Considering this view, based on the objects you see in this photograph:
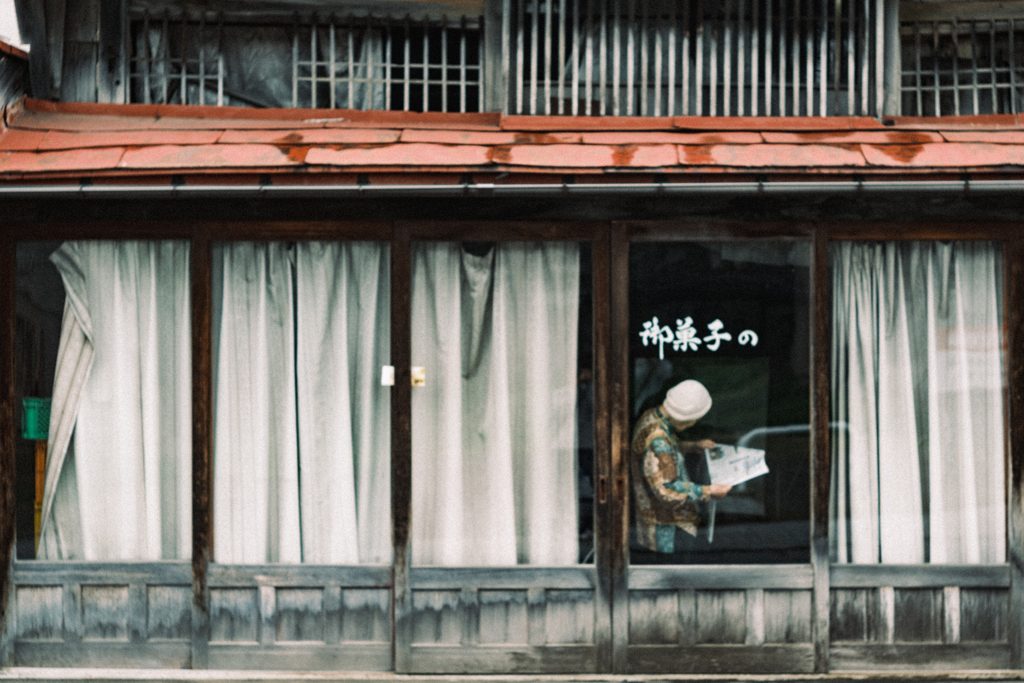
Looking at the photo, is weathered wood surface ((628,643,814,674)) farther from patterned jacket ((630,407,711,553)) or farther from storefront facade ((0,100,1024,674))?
patterned jacket ((630,407,711,553))

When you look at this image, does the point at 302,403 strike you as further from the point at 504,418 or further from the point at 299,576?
the point at 504,418

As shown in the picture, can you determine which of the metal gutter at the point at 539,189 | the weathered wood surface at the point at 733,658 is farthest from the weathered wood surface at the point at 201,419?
the weathered wood surface at the point at 733,658

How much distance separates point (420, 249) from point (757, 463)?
2.74m

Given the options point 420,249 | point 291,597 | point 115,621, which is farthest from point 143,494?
point 420,249

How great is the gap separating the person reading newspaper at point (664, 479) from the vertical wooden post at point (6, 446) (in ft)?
14.0

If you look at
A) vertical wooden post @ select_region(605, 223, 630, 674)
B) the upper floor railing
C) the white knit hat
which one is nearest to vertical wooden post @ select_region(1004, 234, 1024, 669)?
the upper floor railing

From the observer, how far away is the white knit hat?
17.8 ft

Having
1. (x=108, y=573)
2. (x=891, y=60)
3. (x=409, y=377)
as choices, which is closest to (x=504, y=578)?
(x=409, y=377)

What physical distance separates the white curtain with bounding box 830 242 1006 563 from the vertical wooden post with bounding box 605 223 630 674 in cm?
144

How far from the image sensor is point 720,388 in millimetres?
5461

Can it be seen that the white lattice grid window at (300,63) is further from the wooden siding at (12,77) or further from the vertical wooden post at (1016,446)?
the vertical wooden post at (1016,446)

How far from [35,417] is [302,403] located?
1.84m

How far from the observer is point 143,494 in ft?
18.2

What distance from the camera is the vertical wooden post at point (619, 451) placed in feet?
17.5
